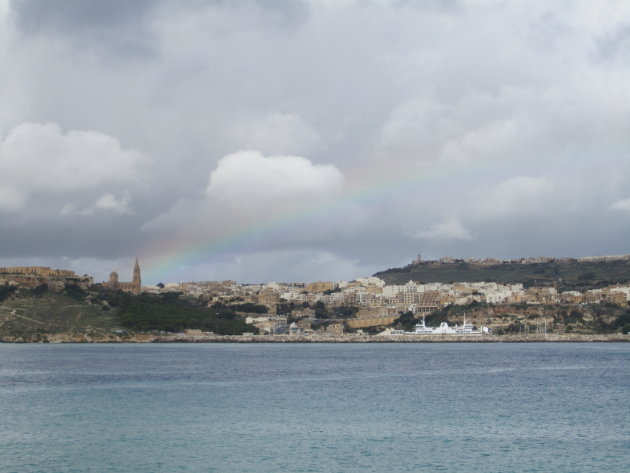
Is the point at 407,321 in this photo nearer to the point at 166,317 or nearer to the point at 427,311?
the point at 427,311

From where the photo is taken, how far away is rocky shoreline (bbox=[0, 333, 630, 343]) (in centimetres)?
12343

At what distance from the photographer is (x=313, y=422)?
107ft

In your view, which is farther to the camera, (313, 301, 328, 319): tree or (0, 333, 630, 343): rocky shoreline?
(313, 301, 328, 319): tree

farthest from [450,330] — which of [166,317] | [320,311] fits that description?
[166,317]

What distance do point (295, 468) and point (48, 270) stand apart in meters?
138

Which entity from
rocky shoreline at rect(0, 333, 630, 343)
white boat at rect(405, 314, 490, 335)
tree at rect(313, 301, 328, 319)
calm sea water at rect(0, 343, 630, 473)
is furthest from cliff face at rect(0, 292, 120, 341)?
calm sea water at rect(0, 343, 630, 473)

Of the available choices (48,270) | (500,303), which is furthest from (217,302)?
(500,303)

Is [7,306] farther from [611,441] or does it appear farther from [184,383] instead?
[611,441]

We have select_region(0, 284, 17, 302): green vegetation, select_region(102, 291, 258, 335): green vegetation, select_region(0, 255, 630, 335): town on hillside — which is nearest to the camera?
select_region(0, 284, 17, 302): green vegetation

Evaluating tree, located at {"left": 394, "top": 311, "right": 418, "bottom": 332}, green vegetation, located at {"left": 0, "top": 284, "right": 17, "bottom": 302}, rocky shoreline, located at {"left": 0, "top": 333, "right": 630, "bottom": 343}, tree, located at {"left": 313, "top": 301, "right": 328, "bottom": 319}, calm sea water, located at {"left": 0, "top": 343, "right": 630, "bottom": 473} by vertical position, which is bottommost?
calm sea water, located at {"left": 0, "top": 343, "right": 630, "bottom": 473}

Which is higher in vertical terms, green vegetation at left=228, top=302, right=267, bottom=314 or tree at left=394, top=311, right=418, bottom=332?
green vegetation at left=228, top=302, right=267, bottom=314

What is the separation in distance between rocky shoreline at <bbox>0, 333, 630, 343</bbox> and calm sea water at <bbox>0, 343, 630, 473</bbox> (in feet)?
226

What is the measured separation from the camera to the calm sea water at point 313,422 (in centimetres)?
2488

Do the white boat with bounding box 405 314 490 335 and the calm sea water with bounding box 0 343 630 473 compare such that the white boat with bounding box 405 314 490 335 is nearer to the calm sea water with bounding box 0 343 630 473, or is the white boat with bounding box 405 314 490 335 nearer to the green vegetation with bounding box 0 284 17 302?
the green vegetation with bounding box 0 284 17 302
